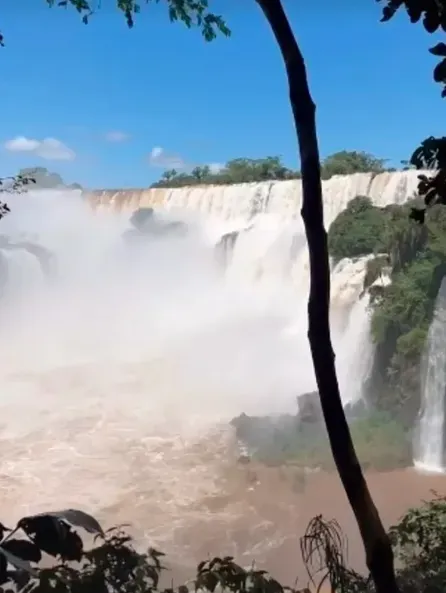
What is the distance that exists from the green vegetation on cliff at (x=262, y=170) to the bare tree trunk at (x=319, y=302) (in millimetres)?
22675

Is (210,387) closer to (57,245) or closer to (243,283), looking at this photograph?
(243,283)

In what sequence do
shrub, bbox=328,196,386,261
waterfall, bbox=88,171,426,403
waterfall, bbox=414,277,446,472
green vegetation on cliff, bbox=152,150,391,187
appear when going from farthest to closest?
green vegetation on cliff, bbox=152,150,391,187
shrub, bbox=328,196,386,261
waterfall, bbox=88,171,426,403
waterfall, bbox=414,277,446,472

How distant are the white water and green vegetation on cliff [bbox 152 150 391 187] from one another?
205 inches

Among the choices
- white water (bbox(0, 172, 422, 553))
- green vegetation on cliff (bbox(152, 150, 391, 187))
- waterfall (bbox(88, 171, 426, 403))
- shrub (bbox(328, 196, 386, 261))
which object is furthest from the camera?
green vegetation on cliff (bbox(152, 150, 391, 187))

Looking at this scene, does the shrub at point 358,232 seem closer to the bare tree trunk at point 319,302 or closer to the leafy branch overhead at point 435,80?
the bare tree trunk at point 319,302

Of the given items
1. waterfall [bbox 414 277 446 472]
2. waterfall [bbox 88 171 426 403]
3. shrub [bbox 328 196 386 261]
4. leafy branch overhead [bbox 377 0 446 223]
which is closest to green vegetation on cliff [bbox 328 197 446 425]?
waterfall [bbox 414 277 446 472]

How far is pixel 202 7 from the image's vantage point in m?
2.24

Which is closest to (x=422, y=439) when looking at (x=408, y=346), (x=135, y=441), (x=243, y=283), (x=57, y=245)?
(x=408, y=346)

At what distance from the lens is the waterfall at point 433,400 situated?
34.8ft

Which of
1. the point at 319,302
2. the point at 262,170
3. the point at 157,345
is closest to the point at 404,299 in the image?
the point at 157,345

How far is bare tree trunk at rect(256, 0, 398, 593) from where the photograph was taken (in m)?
1.57

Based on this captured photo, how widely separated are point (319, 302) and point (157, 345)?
1719 cm

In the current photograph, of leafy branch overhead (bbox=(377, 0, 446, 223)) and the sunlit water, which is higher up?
the sunlit water

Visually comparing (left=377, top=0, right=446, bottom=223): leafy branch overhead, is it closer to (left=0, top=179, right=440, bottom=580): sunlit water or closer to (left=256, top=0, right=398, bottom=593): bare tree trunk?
(left=256, top=0, right=398, bottom=593): bare tree trunk
